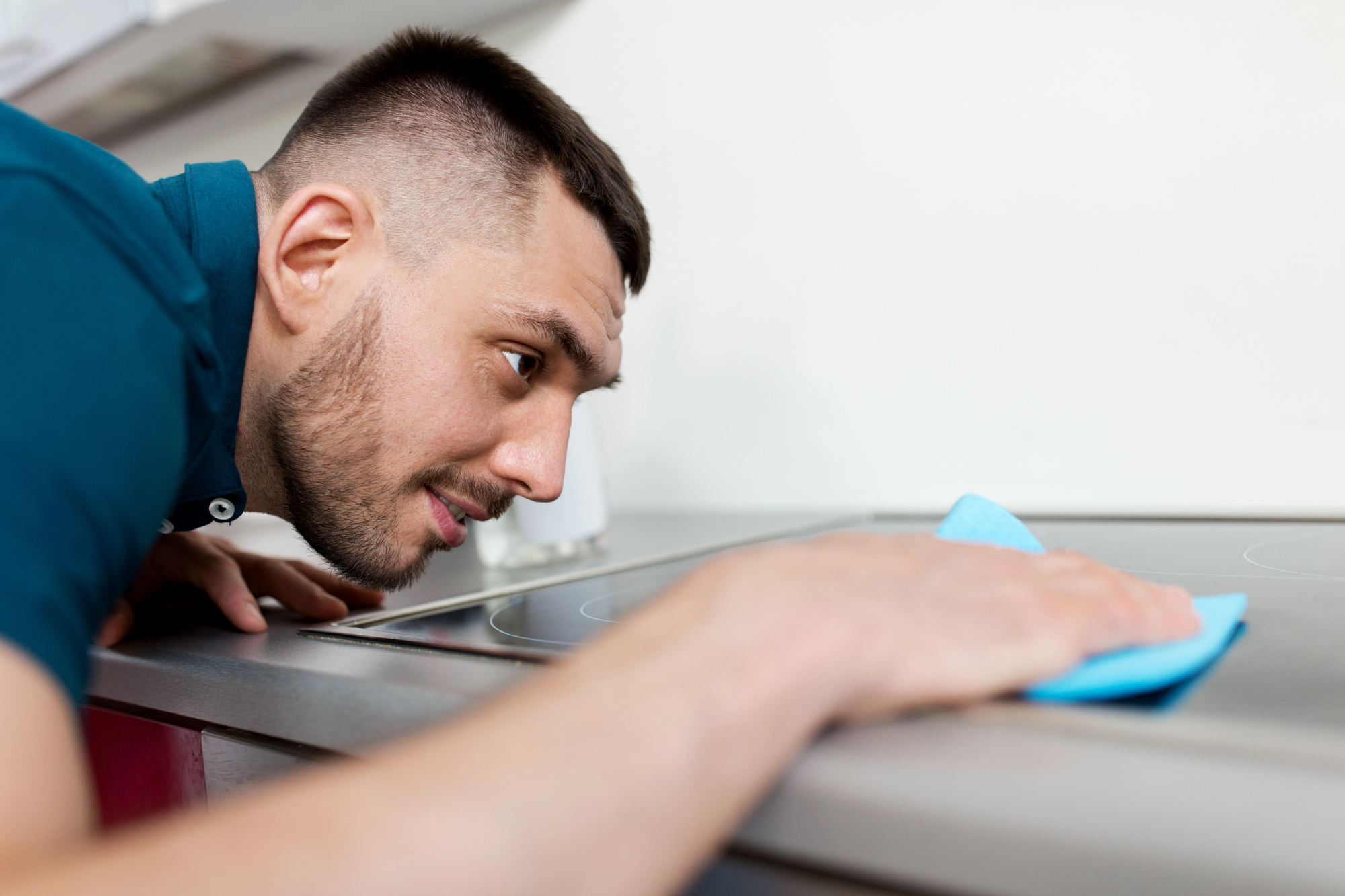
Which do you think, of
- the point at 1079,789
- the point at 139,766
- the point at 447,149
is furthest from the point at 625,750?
the point at 447,149

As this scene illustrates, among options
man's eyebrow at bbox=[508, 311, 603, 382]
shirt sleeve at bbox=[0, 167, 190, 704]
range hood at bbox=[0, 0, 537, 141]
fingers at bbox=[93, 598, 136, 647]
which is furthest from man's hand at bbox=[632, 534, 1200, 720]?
range hood at bbox=[0, 0, 537, 141]

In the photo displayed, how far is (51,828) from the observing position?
291 millimetres

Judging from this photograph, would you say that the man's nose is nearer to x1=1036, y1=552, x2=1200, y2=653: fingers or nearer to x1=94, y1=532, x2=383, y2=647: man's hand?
x1=94, y1=532, x2=383, y2=647: man's hand

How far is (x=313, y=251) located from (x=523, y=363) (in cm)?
18

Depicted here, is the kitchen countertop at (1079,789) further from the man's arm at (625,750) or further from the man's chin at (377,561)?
the man's chin at (377,561)

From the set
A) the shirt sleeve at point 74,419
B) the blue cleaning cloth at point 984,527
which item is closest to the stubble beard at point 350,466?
the shirt sleeve at point 74,419

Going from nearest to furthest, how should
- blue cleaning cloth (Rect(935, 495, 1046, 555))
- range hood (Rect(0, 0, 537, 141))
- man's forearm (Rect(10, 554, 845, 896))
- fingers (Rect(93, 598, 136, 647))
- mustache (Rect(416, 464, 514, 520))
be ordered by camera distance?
man's forearm (Rect(10, 554, 845, 896))
blue cleaning cloth (Rect(935, 495, 1046, 555))
fingers (Rect(93, 598, 136, 647))
mustache (Rect(416, 464, 514, 520))
range hood (Rect(0, 0, 537, 141))

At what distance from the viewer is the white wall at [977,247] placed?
2.65 feet

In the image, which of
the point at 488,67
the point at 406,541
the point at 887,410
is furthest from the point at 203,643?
the point at 887,410

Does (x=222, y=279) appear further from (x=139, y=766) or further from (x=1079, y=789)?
(x=1079, y=789)

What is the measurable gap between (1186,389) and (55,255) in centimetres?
88

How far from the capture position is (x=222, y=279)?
67 centimetres

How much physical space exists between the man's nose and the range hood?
691 millimetres

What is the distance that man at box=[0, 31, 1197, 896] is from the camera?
0.84ft
